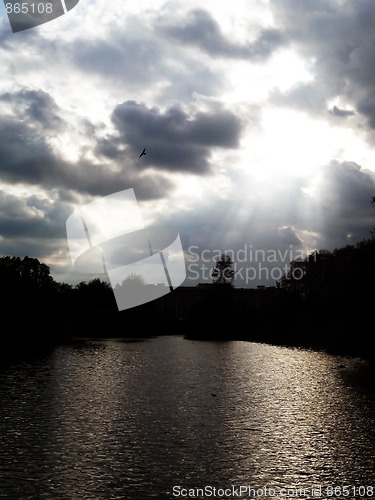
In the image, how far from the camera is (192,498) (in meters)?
11.6

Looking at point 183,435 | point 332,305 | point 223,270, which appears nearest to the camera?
point 183,435

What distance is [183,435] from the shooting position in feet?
57.8

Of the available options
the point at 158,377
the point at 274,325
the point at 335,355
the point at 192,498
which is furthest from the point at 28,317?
the point at 192,498

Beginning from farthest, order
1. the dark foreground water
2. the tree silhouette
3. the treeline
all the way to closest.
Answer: the tree silhouette → the treeline → the dark foreground water

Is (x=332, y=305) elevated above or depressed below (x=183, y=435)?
above

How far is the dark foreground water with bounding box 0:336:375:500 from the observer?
41.3 feet

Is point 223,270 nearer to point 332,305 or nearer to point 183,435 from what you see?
point 332,305

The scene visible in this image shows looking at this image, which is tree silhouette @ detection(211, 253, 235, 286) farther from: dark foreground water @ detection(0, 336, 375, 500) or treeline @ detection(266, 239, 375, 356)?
dark foreground water @ detection(0, 336, 375, 500)

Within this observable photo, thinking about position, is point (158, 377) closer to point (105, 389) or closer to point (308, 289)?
point (105, 389)

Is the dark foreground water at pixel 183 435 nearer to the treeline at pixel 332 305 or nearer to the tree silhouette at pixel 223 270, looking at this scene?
the treeline at pixel 332 305

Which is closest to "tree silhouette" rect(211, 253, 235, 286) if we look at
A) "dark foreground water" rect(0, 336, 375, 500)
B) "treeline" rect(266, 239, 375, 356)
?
"treeline" rect(266, 239, 375, 356)

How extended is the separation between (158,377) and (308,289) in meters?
102

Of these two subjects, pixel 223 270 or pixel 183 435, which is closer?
pixel 183 435

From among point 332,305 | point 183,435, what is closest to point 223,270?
point 332,305
